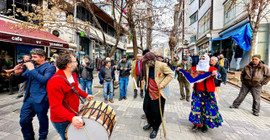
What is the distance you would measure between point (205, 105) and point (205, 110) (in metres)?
0.12

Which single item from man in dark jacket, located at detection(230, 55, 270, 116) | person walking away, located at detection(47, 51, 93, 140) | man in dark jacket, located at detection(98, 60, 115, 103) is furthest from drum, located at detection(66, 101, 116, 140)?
man in dark jacket, located at detection(230, 55, 270, 116)

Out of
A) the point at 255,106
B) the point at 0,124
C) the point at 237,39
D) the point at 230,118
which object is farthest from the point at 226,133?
the point at 237,39

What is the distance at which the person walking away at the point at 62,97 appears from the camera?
1511 mm

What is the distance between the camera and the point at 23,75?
224 centimetres

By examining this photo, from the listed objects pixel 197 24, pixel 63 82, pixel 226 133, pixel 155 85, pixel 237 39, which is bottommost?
pixel 226 133

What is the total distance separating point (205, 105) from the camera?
2.98m

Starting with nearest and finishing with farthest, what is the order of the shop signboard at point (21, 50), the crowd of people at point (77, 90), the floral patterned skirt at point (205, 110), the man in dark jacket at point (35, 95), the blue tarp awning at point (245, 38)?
the crowd of people at point (77, 90) < the man in dark jacket at point (35, 95) < the floral patterned skirt at point (205, 110) < the shop signboard at point (21, 50) < the blue tarp awning at point (245, 38)

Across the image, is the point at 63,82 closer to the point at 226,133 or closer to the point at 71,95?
the point at 71,95

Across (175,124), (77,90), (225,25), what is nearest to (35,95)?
(77,90)

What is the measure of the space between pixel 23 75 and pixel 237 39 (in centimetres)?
1248

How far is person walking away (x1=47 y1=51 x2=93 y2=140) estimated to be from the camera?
151 cm

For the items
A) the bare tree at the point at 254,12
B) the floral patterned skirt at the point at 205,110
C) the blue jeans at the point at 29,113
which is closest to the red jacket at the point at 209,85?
the floral patterned skirt at the point at 205,110

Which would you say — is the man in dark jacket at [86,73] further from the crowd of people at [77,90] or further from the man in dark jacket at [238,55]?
the man in dark jacket at [238,55]

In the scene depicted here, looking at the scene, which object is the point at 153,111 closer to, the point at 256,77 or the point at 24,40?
the point at 256,77
